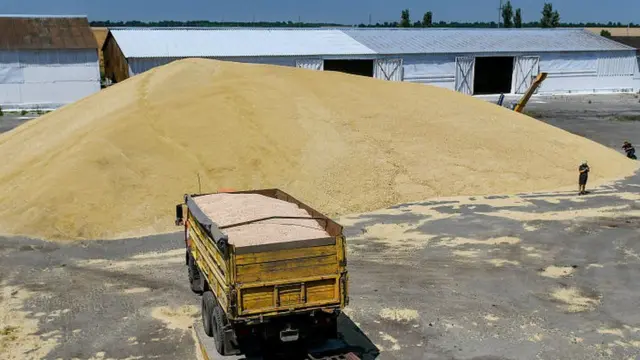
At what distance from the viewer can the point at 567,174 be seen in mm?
24016

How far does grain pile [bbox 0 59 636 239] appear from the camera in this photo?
19094mm

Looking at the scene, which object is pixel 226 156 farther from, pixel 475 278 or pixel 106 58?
pixel 106 58

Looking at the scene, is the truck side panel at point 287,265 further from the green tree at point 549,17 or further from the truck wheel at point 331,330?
the green tree at point 549,17

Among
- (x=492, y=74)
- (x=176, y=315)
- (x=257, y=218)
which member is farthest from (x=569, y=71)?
(x=257, y=218)

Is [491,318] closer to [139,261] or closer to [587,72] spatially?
[139,261]

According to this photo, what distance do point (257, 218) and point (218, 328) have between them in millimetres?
2019

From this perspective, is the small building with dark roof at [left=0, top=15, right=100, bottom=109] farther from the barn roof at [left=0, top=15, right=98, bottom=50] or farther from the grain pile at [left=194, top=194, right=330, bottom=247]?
the grain pile at [left=194, top=194, right=330, bottom=247]

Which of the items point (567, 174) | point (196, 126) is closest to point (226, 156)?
point (196, 126)

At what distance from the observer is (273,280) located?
373 inches

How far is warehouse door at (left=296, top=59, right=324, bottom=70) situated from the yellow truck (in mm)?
41880

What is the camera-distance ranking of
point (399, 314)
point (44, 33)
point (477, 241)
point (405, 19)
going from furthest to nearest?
point (405, 19) < point (44, 33) < point (477, 241) < point (399, 314)

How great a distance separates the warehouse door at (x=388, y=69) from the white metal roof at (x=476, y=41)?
0.86m

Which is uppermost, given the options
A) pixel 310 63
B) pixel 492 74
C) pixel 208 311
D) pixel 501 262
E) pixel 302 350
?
pixel 310 63

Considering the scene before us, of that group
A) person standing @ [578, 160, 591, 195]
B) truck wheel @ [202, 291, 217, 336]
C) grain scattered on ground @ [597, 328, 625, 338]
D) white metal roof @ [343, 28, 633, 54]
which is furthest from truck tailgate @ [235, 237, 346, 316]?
white metal roof @ [343, 28, 633, 54]
